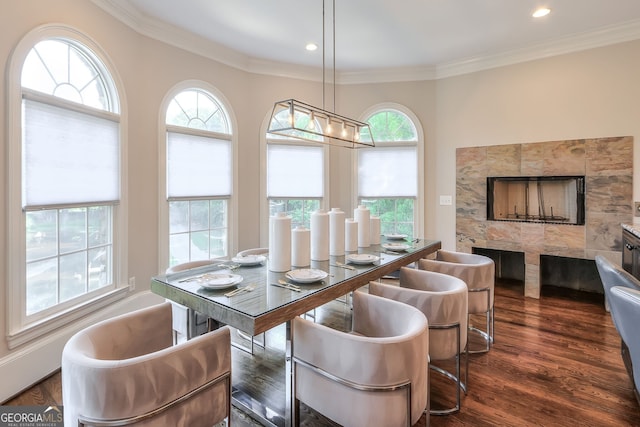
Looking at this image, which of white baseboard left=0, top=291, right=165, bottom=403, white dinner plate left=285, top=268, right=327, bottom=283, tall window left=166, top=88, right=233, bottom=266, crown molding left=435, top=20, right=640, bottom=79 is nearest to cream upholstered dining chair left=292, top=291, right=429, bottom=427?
white dinner plate left=285, top=268, right=327, bottom=283

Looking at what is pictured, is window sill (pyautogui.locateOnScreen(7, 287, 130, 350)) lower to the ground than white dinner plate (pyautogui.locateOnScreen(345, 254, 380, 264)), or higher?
lower

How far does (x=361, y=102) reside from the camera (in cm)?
471

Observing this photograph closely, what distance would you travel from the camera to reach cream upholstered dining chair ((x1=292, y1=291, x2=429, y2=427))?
1.32 meters

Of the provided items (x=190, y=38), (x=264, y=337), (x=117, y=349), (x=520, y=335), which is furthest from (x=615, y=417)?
(x=190, y=38)

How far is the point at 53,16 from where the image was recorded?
2.29 meters

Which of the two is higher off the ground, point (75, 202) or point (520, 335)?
point (75, 202)

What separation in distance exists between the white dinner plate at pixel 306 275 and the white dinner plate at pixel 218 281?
0.31 m

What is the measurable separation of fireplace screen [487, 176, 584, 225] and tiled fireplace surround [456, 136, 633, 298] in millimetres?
77

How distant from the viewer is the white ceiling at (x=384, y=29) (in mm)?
2990

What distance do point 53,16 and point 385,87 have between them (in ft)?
12.3

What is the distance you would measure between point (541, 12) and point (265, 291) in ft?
12.2

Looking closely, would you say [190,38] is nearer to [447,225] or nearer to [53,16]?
[53,16]

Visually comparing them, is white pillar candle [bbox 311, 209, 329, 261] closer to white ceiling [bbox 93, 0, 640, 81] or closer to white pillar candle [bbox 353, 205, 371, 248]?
white pillar candle [bbox 353, 205, 371, 248]

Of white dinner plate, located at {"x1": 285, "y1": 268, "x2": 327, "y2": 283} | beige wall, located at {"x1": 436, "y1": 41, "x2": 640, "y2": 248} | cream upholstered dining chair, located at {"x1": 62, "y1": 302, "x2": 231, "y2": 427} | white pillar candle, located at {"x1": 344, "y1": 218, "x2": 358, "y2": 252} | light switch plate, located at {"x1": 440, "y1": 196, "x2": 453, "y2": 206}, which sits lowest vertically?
cream upholstered dining chair, located at {"x1": 62, "y1": 302, "x2": 231, "y2": 427}
